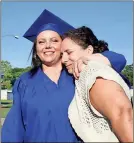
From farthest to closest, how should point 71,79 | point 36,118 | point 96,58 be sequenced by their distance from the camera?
point 71,79 < point 36,118 < point 96,58

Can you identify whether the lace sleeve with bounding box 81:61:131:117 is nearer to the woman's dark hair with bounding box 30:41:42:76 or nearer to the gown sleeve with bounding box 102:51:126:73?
the gown sleeve with bounding box 102:51:126:73

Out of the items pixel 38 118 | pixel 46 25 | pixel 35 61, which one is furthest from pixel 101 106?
pixel 46 25

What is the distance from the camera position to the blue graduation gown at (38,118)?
1981 millimetres

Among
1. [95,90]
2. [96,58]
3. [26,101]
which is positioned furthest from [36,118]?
[95,90]

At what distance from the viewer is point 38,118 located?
1.98m

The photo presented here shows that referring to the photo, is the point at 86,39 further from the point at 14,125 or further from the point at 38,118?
the point at 14,125

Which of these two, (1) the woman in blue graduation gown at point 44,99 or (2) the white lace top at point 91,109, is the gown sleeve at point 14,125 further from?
(2) the white lace top at point 91,109

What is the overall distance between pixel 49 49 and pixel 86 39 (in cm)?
40

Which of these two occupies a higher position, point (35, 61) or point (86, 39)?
point (86, 39)

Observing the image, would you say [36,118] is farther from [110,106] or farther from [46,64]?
[110,106]

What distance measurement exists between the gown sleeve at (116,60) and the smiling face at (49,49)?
Answer: 1.39 feet

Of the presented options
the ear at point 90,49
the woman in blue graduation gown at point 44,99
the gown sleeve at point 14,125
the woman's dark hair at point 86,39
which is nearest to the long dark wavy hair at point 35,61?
the woman in blue graduation gown at point 44,99

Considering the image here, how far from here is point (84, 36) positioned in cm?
186

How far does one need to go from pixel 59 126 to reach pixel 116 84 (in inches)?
28.2
